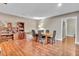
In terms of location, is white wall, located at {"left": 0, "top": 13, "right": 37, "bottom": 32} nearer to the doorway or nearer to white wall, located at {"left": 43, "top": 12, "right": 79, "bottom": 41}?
white wall, located at {"left": 43, "top": 12, "right": 79, "bottom": 41}

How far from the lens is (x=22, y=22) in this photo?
2.55 meters

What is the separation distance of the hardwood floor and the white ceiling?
24.1 inches

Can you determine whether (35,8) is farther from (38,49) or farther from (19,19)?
(38,49)

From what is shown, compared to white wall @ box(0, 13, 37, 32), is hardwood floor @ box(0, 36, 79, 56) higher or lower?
lower

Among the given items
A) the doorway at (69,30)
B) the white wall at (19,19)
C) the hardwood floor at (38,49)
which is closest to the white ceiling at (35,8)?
the white wall at (19,19)

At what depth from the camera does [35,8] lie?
8.35ft

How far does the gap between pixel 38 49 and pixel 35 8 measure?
2.87 ft

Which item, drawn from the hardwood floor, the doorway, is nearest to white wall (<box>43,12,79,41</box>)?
the doorway

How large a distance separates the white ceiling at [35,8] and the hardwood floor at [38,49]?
61 cm

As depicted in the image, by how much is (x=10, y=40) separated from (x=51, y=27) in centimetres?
91

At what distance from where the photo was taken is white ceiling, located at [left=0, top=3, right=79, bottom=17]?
250 centimetres

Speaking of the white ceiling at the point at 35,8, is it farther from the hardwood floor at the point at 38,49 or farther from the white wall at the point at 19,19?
the hardwood floor at the point at 38,49

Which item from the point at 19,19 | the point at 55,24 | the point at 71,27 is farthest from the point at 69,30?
the point at 19,19

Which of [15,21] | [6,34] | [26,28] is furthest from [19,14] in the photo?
[6,34]
